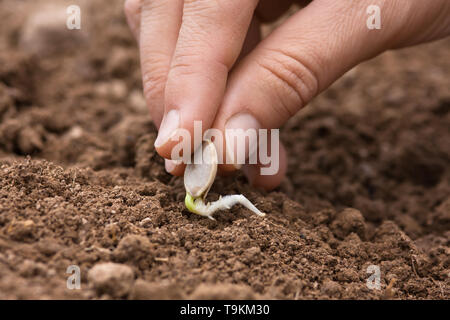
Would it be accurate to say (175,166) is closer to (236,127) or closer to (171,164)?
(171,164)

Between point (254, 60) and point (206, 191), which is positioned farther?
point (254, 60)

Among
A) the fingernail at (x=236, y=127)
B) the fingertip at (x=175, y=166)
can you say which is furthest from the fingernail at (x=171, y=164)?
the fingernail at (x=236, y=127)

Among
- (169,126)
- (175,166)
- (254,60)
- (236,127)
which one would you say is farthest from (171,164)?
(254,60)

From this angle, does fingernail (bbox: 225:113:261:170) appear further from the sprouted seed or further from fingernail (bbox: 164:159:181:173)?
fingernail (bbox: 164:159:181:173)

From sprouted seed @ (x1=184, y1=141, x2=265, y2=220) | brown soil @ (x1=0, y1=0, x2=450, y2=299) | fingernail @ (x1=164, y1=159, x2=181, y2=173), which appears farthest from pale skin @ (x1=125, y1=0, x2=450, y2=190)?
brown soil @ (x1=0, y1=0, x2=450, y2=299)

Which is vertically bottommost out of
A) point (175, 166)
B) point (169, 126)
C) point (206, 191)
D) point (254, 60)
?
point (206, 191)

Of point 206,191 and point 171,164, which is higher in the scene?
point 171,164

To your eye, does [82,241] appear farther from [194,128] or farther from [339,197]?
[339,197]
